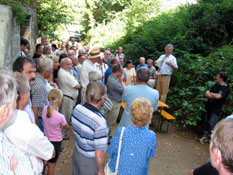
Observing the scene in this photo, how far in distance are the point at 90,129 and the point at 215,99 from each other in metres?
4.14

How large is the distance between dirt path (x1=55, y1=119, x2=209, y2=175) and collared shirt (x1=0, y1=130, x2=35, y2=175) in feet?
8.17

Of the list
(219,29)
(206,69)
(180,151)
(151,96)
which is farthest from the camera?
(219,29)

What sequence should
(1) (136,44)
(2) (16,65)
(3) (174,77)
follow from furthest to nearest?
(1) (136,44), (3) (174,77), (2) (16,65)

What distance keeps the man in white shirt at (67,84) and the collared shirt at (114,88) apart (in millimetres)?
750

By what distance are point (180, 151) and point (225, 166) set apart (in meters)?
4.42

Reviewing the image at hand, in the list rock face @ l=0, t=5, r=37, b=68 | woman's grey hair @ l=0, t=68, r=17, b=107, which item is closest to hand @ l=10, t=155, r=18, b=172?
woman's grey hair @ l=0, t=68, r=17, b=107

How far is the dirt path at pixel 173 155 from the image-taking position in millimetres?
4422

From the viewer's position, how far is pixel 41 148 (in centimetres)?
196

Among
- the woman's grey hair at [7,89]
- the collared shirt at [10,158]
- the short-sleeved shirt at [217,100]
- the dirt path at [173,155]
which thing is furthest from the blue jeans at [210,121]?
the woman's grey hair at [7,89]

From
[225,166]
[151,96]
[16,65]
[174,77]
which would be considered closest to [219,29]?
[174,77]

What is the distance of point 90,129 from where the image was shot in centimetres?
247

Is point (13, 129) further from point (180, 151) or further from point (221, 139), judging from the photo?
point (180, 151)

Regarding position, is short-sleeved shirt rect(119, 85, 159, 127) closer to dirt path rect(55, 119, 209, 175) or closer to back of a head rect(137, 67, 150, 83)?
back of a head rect(137, 67, 150, 83)

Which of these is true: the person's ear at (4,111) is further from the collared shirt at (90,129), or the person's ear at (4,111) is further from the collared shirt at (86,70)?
the collared shirt at (86,70)
